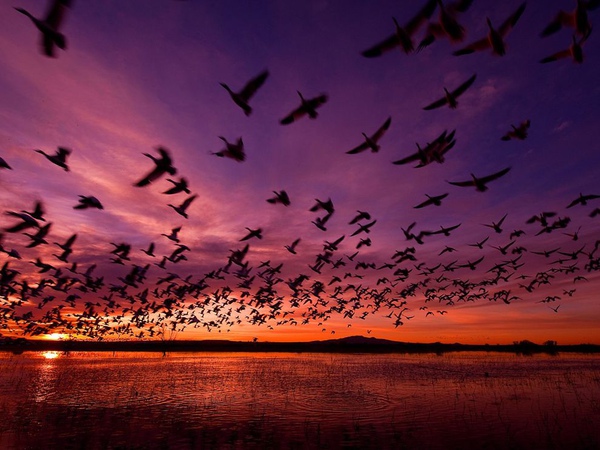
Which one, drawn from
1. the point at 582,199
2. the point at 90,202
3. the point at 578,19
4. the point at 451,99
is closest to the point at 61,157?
the point at 90,202

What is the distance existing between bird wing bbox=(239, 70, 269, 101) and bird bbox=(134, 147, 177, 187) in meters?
3.49

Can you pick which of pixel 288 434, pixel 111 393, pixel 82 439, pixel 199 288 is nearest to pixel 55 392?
pixel 111 393

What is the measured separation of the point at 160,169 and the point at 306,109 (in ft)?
17.9

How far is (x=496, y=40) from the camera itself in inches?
335

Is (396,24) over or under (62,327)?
over

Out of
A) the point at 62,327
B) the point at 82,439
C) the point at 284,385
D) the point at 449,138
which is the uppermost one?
the point at 449,138

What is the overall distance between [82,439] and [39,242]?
26.4ft

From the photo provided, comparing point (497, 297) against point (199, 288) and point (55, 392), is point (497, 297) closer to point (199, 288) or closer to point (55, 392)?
point (199, 288)

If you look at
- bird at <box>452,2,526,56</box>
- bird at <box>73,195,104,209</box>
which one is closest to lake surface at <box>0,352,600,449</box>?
bird at <box>73,195,104,209</box>

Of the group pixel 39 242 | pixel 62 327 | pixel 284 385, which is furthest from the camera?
pixel 62 327

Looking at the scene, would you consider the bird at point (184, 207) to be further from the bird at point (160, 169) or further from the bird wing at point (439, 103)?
the bird wing at point (439, 103)

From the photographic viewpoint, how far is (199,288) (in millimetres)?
27250

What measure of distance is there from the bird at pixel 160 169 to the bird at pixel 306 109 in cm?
412

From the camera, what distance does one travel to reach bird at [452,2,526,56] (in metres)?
8.25
